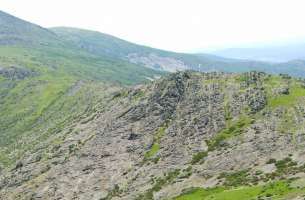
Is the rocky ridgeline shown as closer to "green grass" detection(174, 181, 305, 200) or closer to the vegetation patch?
the vegetation patch

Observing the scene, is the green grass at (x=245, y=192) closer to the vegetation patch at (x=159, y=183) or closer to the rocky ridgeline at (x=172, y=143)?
the rocky ridgeline at (x=172, y=143)

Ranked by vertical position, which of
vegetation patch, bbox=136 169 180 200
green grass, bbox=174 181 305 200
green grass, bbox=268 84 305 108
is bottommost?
vegetation patch, bbox=136 169 180 200

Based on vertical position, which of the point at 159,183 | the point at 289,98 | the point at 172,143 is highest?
the point at 289,98

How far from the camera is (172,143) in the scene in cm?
14275

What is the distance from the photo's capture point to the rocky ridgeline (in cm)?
12644

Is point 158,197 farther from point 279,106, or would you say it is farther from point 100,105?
point 100,105

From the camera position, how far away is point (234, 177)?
12000 cm

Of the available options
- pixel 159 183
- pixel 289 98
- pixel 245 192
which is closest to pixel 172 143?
pixel 159 183

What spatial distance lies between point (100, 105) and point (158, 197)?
230 ft

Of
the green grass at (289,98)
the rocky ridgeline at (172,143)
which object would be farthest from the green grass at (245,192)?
the green grass at (289,98)

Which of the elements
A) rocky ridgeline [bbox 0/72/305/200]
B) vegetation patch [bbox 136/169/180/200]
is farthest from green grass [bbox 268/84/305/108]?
vegetation patch [bbox 136/169/180/200]

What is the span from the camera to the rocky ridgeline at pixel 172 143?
126m

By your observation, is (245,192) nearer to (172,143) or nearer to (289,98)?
(172,143)

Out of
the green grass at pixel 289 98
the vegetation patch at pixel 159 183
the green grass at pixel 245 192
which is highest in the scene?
the green grass at pixel 289 98
